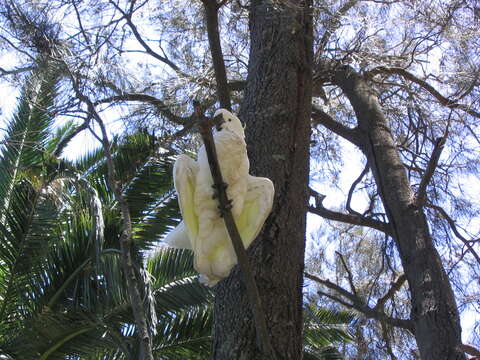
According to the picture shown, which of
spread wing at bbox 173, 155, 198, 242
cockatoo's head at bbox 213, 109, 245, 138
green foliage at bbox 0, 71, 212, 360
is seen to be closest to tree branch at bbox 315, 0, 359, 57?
green foliage at bbox 0, 71, 212, 360

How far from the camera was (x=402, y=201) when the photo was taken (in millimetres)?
3150

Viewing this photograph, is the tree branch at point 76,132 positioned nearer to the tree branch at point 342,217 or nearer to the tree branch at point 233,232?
the tree branch at point 233,232

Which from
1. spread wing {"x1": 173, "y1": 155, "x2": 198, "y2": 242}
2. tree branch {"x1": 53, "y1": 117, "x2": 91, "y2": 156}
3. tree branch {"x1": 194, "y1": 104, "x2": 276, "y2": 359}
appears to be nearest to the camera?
tree branch {"x1": 194, "y1": 104, "x2": 276, "y2": 359}

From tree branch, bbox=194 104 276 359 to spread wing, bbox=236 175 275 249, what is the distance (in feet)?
0.74

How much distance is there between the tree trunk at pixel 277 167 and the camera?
6.55 ft

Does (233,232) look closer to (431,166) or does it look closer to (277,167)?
(277,167)

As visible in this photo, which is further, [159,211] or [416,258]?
[159,211]

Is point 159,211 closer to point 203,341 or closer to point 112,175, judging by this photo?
point 203,341

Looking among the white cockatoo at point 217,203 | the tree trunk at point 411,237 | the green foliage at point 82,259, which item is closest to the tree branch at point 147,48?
the green foliage at point 82,259

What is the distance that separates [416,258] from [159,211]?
1.97 m

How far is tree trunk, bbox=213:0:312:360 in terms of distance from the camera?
200 centimetres

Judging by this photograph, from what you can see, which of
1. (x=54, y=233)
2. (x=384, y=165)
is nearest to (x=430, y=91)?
(x=384, y=165)

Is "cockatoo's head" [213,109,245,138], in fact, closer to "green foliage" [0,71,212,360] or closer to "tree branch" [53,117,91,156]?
"tree branch" [53,117,91,156]

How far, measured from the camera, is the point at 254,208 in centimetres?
194
